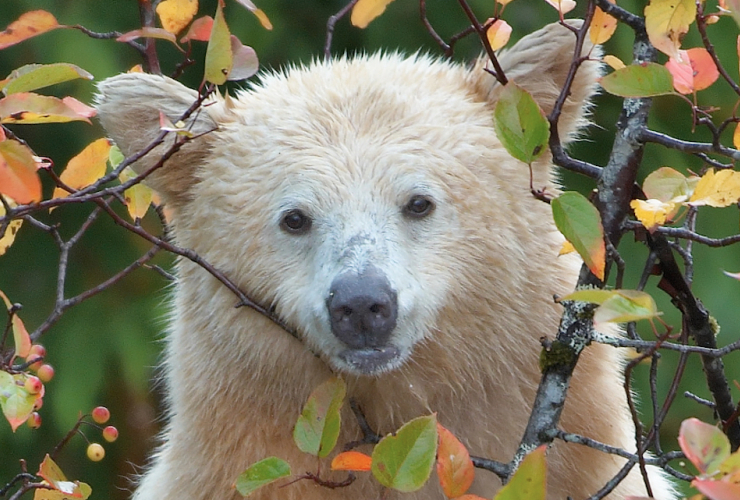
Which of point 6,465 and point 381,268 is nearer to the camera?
point 381,268

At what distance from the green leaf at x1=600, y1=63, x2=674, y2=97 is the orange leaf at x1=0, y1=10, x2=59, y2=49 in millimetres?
1072

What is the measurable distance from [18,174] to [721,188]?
3.65 feet

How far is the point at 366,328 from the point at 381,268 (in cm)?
15

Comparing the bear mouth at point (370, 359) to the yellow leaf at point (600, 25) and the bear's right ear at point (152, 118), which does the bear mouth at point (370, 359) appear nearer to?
the bear's right ear at point (152, 118)

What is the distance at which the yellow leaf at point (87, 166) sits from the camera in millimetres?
2281

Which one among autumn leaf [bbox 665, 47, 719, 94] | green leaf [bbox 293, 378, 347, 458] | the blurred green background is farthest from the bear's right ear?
the blurred green background

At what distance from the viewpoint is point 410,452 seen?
1565 millimetres

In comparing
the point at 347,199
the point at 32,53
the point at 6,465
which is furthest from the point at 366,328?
the point at 6,465

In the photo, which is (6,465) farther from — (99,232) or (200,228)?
(200,228)

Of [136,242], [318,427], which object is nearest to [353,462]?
[318,427]

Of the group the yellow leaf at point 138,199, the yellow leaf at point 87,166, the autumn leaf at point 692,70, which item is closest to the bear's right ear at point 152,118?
the yellow leaf at point 138,199

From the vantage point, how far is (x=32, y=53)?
17.2 ft

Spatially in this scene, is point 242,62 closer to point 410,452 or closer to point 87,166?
point 87,166

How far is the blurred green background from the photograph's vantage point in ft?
17.5
